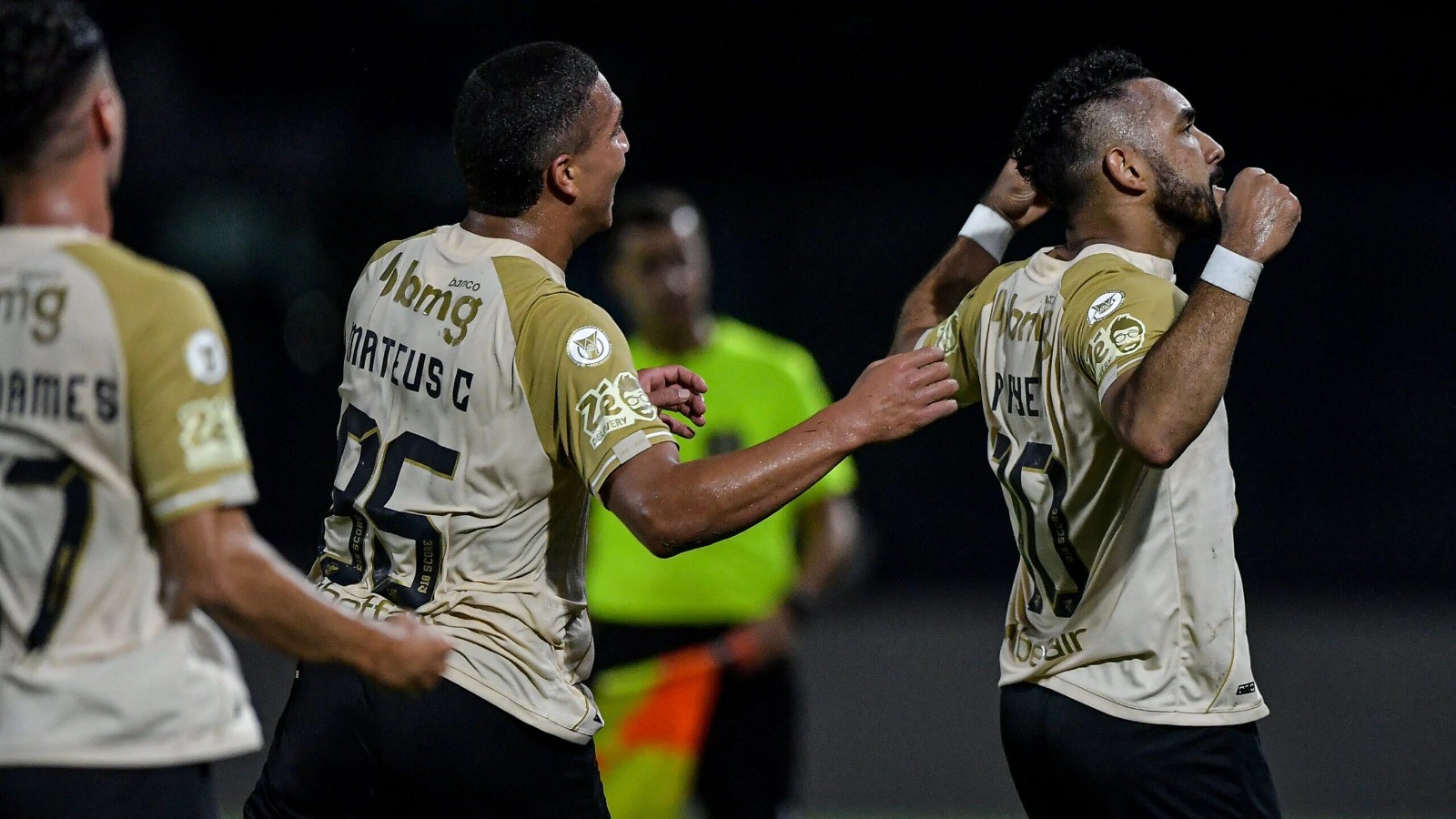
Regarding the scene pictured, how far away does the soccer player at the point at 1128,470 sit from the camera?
9.79 feet

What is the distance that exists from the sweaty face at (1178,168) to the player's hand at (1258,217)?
26cm

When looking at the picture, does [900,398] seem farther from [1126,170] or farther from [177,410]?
[177,410]

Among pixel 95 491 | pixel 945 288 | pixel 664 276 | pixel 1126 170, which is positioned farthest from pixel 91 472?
pixel 664 276

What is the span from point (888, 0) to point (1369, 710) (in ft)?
16.9

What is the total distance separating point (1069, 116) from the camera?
352 centimetres

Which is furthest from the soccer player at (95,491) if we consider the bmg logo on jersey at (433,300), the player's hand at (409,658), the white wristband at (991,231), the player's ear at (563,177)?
the white wristband at (991,231)

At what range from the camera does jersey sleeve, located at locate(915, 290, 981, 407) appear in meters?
3.70

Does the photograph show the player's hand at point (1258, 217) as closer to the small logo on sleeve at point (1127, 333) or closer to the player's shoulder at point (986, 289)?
the small logo on sleeve at point (1127, 333)

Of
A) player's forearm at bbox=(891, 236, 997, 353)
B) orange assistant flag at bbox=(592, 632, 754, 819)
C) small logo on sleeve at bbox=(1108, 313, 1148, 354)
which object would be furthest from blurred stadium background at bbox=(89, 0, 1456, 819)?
small logo on sleeve at bbox=(1108, 313, 1148, 354)

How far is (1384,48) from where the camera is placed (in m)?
9.14

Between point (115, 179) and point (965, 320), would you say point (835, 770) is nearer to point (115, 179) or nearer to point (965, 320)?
point (965, 320)

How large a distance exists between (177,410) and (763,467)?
1085 millimetres

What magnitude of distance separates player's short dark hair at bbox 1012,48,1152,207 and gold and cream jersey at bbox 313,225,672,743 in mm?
1133

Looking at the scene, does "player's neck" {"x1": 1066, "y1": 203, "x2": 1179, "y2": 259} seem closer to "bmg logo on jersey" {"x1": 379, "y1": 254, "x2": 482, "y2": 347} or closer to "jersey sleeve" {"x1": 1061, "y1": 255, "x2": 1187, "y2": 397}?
"jersey sleeve" {"x1": 1061, "y1": 255, "x2": 1187, "y2": 397}
